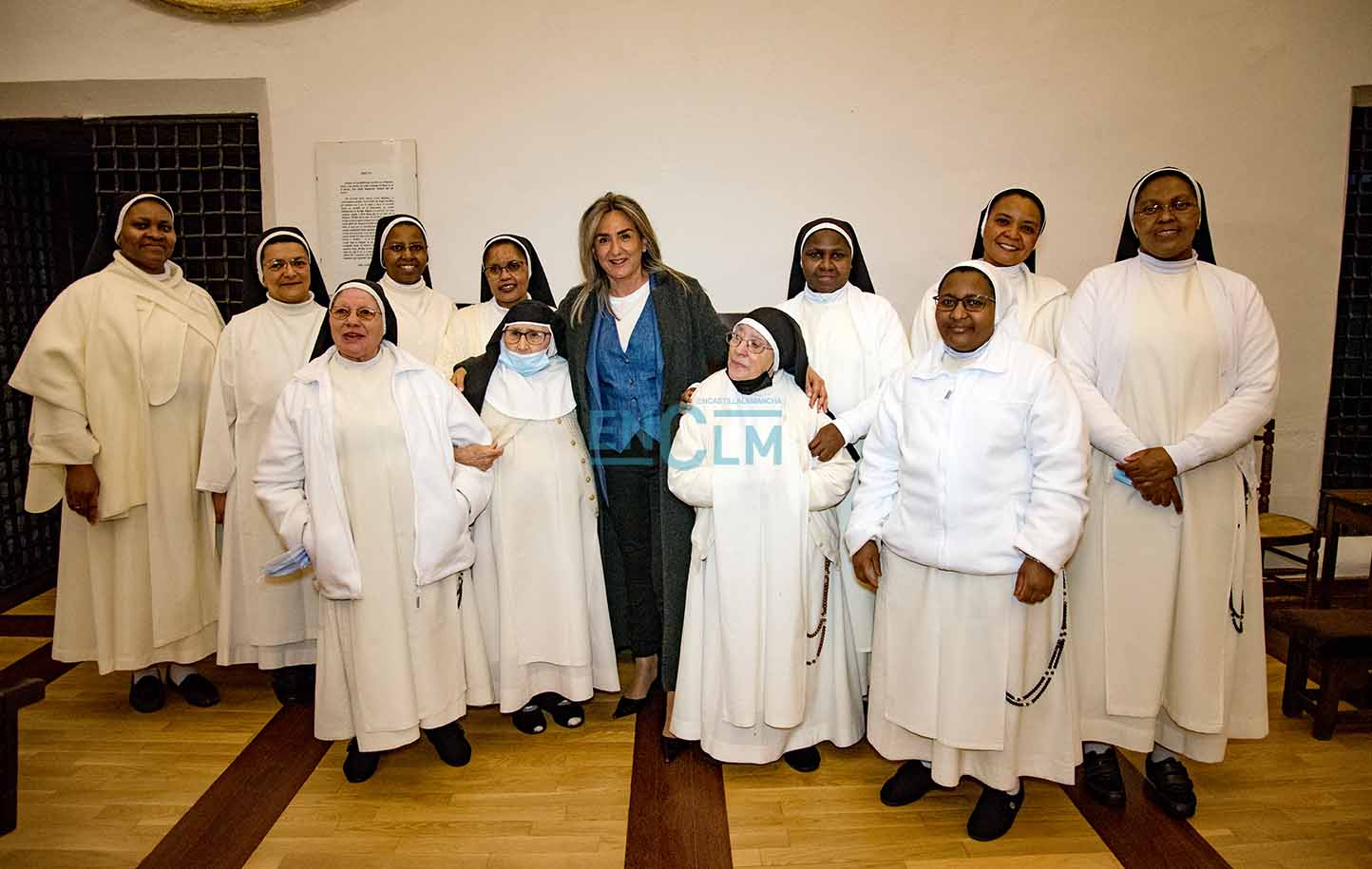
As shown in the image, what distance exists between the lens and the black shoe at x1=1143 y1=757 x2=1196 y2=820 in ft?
9.48

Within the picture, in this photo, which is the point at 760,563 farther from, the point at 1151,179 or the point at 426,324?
the point at 426,324

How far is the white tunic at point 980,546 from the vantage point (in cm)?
257

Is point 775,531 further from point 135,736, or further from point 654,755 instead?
point 135,736

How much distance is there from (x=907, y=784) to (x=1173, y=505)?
52.8 inches

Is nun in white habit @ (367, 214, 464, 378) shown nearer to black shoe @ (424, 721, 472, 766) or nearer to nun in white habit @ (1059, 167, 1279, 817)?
black shoe @ (424, 721, 472, 766)

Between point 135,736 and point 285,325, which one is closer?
point 135,736

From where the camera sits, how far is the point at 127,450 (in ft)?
12.0

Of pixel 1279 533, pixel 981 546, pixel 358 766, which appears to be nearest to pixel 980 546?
pixel 981 546

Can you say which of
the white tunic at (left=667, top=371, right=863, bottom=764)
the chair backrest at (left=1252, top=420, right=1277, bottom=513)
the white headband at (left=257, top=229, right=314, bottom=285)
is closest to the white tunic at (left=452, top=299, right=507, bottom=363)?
the white headband at (left=257, top=229, right=314, bottom=285)

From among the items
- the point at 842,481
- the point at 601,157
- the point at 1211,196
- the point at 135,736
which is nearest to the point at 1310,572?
the point at 1211,196

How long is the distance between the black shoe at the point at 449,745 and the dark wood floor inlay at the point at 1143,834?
7.52 ft

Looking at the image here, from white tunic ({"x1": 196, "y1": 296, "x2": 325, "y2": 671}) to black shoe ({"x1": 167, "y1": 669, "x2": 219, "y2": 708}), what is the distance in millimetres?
200

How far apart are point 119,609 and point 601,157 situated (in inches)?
139

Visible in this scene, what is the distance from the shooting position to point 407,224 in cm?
402
